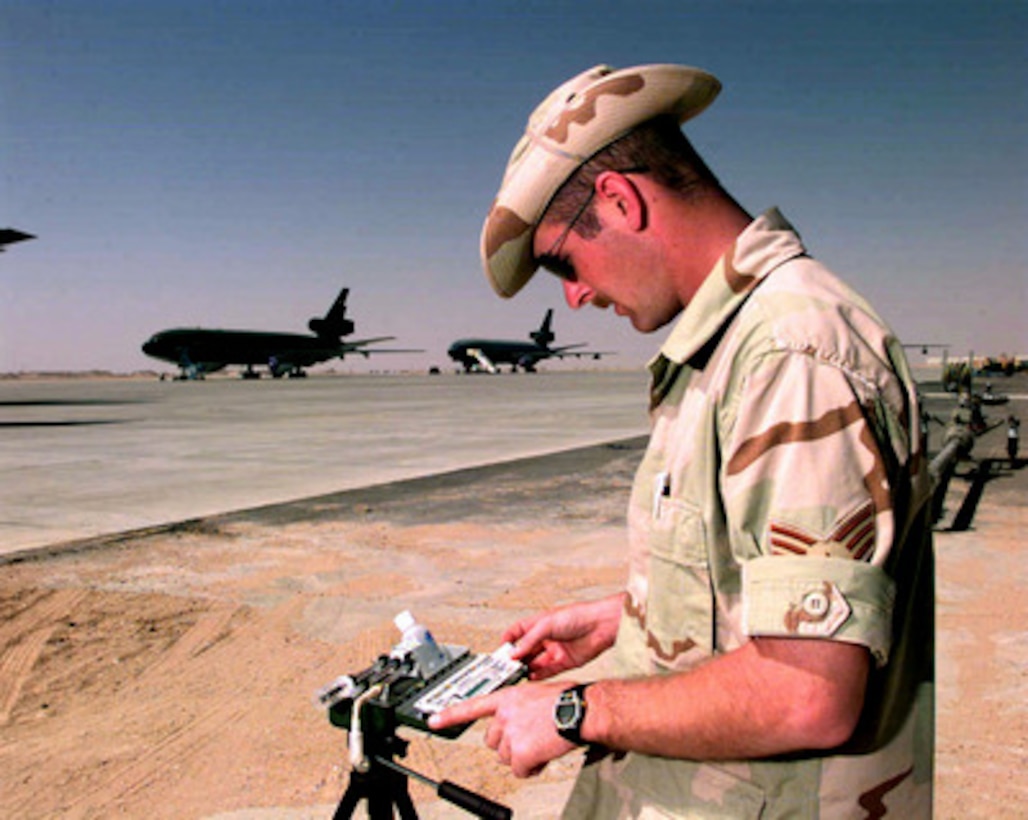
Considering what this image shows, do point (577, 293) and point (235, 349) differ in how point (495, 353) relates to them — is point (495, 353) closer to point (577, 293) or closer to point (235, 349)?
point (235, 349)

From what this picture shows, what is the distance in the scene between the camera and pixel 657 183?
1469 millimetres

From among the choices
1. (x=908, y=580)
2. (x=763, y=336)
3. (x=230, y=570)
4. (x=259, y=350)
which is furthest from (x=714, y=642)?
(x=259, y=350)

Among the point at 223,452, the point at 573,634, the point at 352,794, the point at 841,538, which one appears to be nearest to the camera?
the point at 841,538

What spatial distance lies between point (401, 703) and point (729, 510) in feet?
2.82

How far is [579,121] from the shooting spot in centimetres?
148

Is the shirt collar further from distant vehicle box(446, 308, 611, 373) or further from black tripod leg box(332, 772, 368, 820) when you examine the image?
distant vehicle box(446, 308, 611, 373)

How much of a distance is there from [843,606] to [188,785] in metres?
3.29

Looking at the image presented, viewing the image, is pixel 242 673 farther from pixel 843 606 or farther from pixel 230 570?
pixel 843 606

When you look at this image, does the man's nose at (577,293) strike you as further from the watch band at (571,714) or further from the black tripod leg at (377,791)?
the black tripod leg at (377,791)

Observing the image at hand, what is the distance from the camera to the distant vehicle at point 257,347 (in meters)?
67.2

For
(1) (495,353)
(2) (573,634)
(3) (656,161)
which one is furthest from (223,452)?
(1) (495,353)

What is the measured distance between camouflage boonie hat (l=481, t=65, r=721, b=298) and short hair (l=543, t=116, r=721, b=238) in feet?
0.05

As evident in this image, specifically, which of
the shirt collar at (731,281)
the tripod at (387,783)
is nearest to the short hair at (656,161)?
the shirt collar at (731,281)

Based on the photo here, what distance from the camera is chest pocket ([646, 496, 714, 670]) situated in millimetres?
1390
